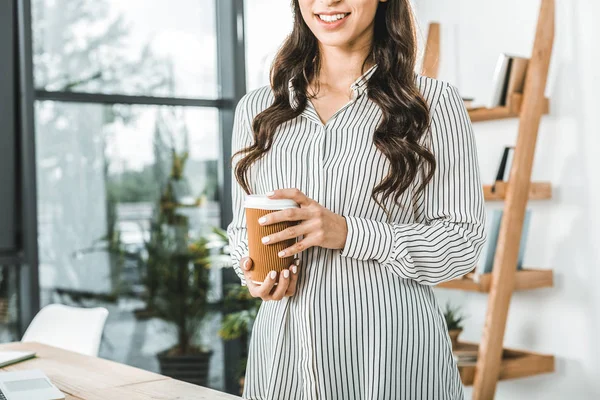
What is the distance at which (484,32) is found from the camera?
3.59 meters

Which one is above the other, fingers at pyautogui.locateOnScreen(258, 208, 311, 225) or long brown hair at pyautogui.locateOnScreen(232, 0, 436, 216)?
long brown hair at pyautogui.locateOnScreen(232, 0, 436, 216)

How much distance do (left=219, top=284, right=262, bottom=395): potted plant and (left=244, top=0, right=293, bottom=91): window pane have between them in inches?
45.6

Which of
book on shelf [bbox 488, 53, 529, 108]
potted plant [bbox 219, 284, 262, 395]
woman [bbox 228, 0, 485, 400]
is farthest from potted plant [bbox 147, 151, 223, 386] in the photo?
woman [bbox 228, 0, 485, 400]

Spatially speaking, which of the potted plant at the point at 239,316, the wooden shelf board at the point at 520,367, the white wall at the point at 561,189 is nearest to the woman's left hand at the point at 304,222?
the white wall at the point at 561,189

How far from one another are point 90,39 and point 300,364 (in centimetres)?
290

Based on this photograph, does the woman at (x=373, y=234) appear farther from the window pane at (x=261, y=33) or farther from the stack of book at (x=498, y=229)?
the window pane at (x=261, y=33)

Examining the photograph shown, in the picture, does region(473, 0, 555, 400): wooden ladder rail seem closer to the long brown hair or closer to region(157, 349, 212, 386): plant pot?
region(157, 349, 212, 386): plant pot

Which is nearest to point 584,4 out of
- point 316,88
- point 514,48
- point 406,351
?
point 514,48

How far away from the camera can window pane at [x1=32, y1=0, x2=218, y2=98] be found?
12.2 feet

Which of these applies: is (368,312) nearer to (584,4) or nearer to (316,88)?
(316,88)

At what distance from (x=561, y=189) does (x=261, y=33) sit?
190 cm

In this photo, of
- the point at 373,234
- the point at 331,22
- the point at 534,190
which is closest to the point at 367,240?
the point at 373,234

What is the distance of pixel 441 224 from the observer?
1.36m

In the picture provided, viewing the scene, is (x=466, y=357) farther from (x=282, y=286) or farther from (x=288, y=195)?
(x=288, y=195)
